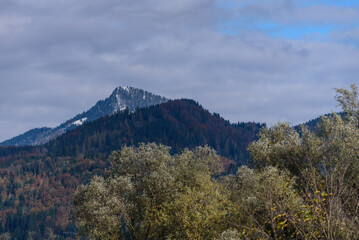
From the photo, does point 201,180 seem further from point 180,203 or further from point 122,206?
point 122,206

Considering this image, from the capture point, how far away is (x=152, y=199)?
5519 cm

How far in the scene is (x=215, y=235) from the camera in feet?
140

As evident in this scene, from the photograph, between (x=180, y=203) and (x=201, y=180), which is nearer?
(x=180, y=203)

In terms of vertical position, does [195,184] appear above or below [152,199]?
above

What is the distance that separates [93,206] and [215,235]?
58.3ft

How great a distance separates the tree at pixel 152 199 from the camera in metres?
45.3

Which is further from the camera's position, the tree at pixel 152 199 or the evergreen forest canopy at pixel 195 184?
the tree at pixel 152 199

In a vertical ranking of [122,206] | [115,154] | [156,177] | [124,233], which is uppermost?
[115,154]

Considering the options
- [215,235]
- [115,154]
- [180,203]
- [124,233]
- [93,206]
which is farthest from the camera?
[115,154]

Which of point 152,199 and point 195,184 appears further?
point 195,184

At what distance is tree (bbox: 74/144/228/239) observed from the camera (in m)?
45.3

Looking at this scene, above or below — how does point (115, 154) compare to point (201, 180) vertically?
above

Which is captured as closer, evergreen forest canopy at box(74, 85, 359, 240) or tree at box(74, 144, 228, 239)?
evergreen forest canopy at box(74, 85, 359, 240)

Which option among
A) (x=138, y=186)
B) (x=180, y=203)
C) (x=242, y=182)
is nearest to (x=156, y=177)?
(x=138, y=186)
